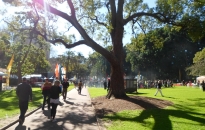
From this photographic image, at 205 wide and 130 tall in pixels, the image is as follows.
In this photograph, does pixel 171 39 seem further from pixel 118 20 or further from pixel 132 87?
pixel 118 20

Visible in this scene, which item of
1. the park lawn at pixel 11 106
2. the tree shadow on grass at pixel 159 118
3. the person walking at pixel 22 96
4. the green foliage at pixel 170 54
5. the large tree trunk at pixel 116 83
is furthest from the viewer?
the green foliage at pixel 170 54

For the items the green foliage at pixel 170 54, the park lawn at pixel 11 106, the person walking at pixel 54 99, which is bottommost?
the park lawn at pixel 11 106

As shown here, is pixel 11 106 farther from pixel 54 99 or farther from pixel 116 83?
pixel 116 83

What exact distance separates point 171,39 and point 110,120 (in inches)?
2171

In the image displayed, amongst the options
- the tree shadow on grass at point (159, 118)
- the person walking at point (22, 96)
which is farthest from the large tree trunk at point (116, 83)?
the person walking at point (22, 96)

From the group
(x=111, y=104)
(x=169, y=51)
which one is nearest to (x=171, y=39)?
(x=169, y=51)

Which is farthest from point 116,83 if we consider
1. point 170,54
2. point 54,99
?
point 170,54

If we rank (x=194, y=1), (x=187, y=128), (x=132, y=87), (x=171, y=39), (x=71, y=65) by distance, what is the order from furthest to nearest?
1. (x=71, y=65)
2. (x=171, y=39)
3. (x=132, y=87)
4. (x=194, y=1)
5. (x=187, y=128)

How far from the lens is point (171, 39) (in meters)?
62.3

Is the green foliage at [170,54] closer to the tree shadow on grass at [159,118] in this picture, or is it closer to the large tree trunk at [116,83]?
the large tree trunk at [116,83]

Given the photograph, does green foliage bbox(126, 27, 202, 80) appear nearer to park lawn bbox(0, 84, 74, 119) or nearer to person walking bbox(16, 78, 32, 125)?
park lawn bbox(0, 84, 74, 119)

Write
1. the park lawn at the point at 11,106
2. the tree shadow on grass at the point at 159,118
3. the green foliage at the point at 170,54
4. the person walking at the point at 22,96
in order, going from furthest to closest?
the green foliage at the point at 170,54 < the park lawn at the point at 11,106 < the person walking at the point at 22,96 < the tree shadow on grass at the point at 159,118

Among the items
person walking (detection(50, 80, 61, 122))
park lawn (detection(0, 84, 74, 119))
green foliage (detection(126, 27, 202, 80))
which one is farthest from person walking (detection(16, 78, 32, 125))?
green foliage (detection(126, 27, 202, 80))

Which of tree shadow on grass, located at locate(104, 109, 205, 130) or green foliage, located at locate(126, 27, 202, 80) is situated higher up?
green foliage, located at locate(126, 27, 202, 80)
